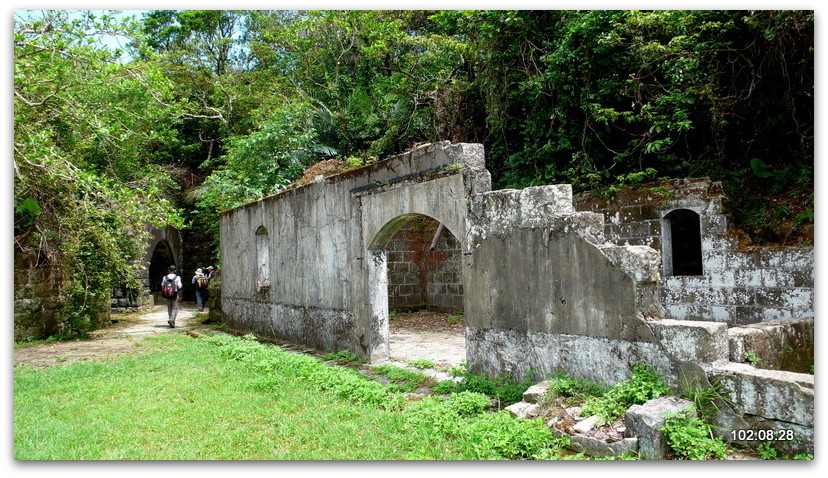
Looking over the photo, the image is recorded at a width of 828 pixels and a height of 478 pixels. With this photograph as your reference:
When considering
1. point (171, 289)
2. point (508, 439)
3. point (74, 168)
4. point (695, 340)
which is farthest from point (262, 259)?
point (695, 340)

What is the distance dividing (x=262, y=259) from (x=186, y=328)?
317cm

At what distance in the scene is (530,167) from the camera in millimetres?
11062

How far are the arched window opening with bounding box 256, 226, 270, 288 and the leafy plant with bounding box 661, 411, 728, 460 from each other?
8.67 metres

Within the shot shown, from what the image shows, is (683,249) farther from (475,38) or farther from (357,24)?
(357,24)

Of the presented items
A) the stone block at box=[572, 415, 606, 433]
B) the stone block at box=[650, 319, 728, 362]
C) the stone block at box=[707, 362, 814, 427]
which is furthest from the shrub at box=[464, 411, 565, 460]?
the stone block at box=[707, 362, 814, 427]

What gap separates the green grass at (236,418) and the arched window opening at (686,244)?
5345mm

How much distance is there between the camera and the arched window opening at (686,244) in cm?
909

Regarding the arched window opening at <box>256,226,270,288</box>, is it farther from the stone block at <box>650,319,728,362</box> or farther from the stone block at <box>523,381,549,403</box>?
the stone block at <box>650,319,728,362</box>

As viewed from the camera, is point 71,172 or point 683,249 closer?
point 71,172

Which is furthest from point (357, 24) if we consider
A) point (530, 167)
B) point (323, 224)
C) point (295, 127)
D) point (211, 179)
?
point (323, 224)

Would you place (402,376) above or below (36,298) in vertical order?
below

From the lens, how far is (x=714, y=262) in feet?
26.3

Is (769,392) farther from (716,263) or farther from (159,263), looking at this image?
(159,263)

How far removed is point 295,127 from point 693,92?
1041cm
